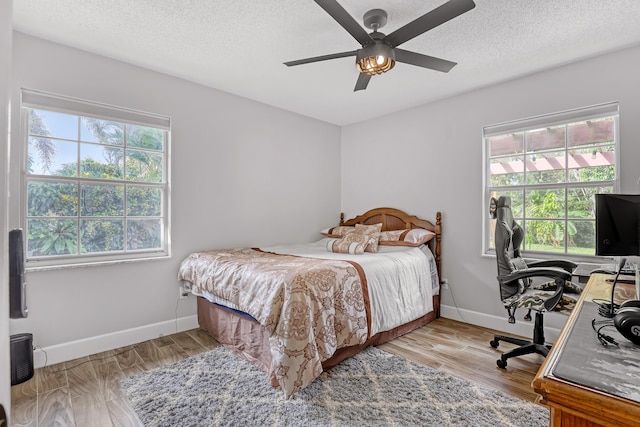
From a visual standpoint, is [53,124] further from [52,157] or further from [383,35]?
[383,35]

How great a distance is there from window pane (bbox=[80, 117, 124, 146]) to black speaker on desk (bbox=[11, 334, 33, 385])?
160 centimetres

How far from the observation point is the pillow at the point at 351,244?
11.0ft

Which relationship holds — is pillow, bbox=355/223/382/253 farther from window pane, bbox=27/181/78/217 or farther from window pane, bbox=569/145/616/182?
window pane, bbox=27/181/78/217

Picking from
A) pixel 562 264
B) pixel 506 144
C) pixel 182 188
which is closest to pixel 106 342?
pixel 182 188

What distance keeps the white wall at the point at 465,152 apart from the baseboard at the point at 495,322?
0.01m

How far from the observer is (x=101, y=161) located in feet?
9.07

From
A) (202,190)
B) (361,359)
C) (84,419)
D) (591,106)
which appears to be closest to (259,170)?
(202,190)

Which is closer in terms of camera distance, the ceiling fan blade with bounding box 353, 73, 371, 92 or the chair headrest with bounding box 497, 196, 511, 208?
the ceiling fan blade with bounding box 353, 73, 371, 92

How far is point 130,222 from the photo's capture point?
293 cm

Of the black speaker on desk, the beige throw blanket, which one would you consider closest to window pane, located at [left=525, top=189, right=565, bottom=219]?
the beige throw blanket

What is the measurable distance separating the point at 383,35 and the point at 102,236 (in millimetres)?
2815

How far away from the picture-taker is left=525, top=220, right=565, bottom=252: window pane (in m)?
2.94

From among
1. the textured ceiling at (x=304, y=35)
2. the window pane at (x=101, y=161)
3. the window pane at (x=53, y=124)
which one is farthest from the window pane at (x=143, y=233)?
the textured ceiling at (x=304, y=35)

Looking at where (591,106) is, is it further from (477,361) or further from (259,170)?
(259,170)
